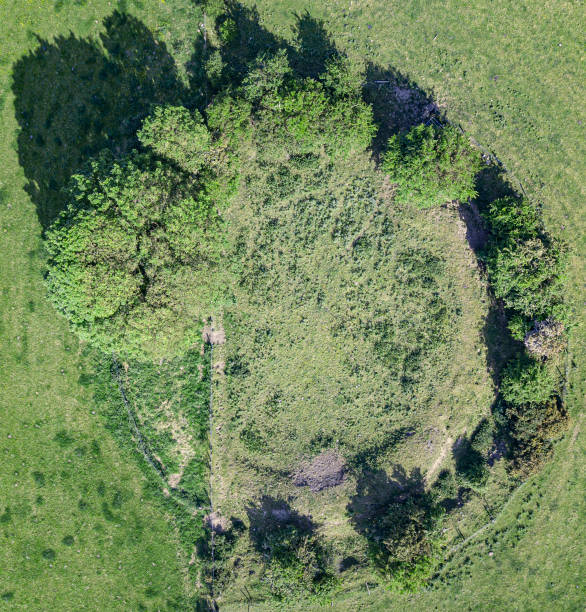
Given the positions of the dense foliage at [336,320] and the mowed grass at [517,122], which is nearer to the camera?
the dense foliage at [336,320]

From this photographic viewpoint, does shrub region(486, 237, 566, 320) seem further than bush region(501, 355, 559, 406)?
No

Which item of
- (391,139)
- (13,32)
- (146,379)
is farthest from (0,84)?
(391,139)

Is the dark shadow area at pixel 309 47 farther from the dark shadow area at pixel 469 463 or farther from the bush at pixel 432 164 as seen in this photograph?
the dark shadow area at pixel 469 463

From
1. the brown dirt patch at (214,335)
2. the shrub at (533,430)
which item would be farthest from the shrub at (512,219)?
the brown dirt patch at (214,335)

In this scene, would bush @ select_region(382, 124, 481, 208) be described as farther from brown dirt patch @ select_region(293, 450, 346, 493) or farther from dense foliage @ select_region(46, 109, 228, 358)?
brown dirt patch @ select_region(293, 450, 346, 493)

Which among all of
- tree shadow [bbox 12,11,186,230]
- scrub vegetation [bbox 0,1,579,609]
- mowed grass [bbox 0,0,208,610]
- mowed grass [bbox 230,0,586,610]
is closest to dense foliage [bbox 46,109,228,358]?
scrub vegetation [bbox 0,1,579,609]

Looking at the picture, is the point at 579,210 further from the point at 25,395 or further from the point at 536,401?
the point at 25,395

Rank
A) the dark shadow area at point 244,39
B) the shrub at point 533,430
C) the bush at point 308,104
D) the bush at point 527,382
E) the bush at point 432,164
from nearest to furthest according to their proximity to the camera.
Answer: the bush at point 308,104
the bush at point 432,164
the bush at point 527,382
the shrub at point 533,430
the dark shadow area at point 244,39
